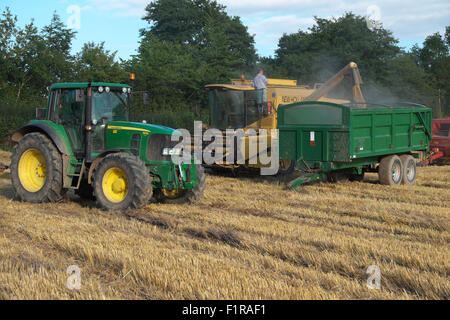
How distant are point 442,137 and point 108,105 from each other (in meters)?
9.90

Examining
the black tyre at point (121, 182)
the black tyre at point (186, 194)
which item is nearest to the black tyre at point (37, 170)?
the black tyre at point (121, 182)

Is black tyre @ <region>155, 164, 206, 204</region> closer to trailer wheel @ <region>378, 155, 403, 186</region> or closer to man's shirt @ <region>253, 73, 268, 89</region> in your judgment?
trailer wheel @ <region>378, 155, 403, 186</region>

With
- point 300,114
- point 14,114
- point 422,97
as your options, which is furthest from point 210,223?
point 422,97

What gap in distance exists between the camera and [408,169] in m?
11.7

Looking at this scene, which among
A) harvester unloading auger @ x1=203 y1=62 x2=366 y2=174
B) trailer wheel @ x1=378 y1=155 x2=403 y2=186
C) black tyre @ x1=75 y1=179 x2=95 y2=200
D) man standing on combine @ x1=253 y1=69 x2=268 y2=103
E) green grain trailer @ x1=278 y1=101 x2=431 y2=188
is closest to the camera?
black tyre @ x1=75 y1=179 x2=95 y2=200

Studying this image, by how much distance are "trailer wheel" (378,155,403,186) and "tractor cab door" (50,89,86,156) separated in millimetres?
6118

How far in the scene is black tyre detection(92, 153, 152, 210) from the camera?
7672 mm

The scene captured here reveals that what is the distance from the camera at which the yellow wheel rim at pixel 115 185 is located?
8.00 metres

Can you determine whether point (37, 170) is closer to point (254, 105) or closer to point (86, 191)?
point (86, 191)

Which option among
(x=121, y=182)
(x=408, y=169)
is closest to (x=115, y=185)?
(x=121, y=182)

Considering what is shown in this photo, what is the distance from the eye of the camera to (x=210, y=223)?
7.18 metres

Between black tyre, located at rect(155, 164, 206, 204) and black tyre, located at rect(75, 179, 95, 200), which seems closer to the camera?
black tyre, located at rect(155, 164, 206, 204)

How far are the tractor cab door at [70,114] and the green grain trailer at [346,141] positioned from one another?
3.99 m

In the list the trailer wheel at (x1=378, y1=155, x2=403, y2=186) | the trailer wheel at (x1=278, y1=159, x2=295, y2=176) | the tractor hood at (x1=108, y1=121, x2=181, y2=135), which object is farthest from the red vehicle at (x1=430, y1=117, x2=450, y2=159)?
the tractor hood at (x1=108, y1=121, x2=181, y2=135)
